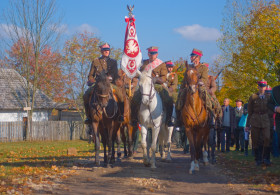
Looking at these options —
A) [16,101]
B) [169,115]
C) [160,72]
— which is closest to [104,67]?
[160,72]

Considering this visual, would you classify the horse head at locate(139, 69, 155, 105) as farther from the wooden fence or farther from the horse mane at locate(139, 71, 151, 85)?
the wooden fence

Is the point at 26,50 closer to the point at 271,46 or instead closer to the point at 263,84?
the point at 271,46

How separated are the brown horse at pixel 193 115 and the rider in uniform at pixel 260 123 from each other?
1681 mm

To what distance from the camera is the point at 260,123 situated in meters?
11.6

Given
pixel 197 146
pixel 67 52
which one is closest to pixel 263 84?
pixel 197 146

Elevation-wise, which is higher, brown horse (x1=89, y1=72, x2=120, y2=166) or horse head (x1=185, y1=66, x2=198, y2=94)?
horse head (x1=185, y1=66, x2=198, y2=94)

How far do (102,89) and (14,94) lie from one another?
29464 mm

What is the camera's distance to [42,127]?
34.4 m

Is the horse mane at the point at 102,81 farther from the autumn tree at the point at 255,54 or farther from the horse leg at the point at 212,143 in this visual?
the autumn tree at the point at 255,54

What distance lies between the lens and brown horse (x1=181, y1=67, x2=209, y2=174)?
10.5 metres

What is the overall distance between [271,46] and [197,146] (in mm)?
18058

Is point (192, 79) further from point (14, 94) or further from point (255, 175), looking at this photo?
point (14, 94)

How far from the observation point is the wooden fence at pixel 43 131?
32.8m

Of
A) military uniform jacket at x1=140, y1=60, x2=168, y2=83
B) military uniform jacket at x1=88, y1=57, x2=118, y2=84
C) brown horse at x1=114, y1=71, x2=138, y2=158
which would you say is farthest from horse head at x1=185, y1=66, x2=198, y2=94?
military uniform jacket at x1=88, y1=57, x2=118, y2=84
